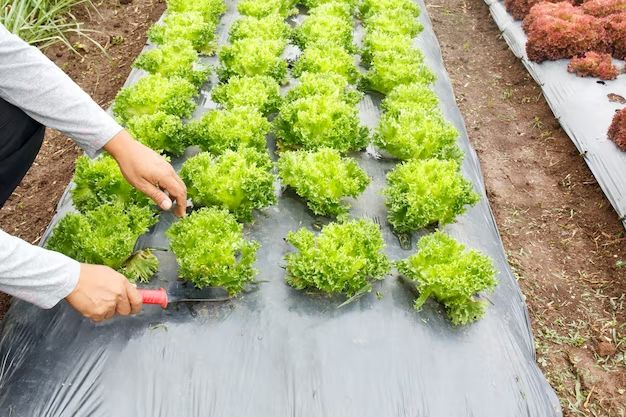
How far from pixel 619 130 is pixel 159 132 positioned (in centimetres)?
411

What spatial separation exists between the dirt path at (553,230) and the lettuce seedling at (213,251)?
227cm

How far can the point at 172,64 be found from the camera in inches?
212

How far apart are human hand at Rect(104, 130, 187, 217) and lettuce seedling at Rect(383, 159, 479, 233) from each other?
1533 millimetres

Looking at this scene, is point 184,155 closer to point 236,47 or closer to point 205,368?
point 236,47

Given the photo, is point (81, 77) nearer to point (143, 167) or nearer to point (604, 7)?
point (143, 167)

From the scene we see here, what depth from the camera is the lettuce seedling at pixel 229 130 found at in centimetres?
445

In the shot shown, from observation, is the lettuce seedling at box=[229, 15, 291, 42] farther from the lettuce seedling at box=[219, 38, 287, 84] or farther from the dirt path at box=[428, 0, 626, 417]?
the dirt path at box=[428, 0, 626, 417]

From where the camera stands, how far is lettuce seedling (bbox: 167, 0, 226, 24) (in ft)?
21.0

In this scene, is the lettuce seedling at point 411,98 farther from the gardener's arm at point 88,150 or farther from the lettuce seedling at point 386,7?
the gardener's arm at point 88,150

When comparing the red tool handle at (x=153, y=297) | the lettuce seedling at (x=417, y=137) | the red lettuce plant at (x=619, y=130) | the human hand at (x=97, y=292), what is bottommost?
the red lettuce plant at (x=619, y=130)

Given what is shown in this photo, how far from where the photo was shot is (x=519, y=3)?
26.6ft

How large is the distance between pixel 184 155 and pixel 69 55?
319 centimetres

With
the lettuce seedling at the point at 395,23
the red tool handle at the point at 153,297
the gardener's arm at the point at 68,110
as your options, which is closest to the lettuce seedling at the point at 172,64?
the lettuce seedling at the point at 395,23

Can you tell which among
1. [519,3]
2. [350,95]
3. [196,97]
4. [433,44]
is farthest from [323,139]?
[519,3]
